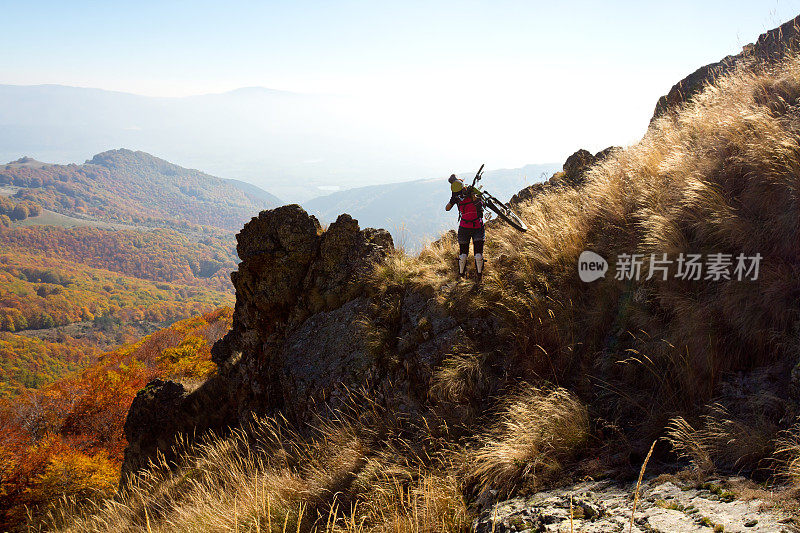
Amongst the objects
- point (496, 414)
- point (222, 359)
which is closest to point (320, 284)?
point (222, 359)

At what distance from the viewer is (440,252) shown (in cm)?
846

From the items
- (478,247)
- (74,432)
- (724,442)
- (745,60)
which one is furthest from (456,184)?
(74,432)

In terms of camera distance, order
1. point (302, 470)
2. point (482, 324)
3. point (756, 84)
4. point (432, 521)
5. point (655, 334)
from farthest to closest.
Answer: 1. point (756, 84)
2. point (482, 324)
3. point (302, 470)
4. point (655, 334)
5. point (432, 521)

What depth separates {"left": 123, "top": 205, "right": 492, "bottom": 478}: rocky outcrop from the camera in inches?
244

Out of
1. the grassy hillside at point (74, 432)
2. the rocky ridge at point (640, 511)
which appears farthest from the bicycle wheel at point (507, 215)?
the grassy hillside at point (74, 432)

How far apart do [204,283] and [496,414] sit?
212 meters

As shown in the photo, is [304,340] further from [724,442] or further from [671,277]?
[724,442]

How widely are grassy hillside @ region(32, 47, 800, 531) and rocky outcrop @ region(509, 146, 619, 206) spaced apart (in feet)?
12.9

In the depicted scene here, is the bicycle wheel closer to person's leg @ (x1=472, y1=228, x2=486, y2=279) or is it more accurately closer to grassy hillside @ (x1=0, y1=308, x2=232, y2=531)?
person's leg @ (x1=472, y1=228, x2=486, y2=279)

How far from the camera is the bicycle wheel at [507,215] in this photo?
24.9 ft

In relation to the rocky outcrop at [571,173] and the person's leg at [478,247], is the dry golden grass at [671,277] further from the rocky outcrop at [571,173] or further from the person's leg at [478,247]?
the rocky outcrop at [571,173]

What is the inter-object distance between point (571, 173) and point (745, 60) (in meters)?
4.16

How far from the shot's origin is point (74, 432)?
95.7ft

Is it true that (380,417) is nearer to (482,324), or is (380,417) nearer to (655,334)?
(482,324)
